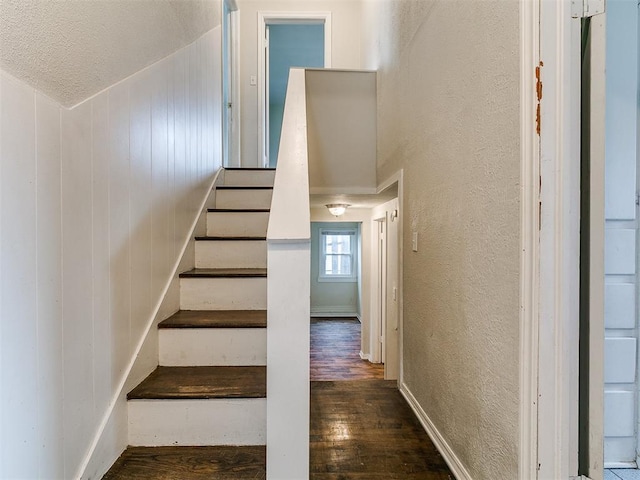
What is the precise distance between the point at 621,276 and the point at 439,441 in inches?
41.9

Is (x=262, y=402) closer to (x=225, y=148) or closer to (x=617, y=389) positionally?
(x=617, y=389)

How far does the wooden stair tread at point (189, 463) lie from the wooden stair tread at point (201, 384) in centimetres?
19

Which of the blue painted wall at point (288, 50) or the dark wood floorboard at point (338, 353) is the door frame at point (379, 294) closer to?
the dark wood floorboard at point (338, 353)

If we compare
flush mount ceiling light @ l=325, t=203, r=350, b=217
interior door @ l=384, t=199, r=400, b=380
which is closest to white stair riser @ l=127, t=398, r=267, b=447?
interior door @ l=384, t=199, r=400, b=380

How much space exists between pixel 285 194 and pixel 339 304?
6.48 m

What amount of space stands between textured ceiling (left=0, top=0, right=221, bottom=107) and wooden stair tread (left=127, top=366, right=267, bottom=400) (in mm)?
1048

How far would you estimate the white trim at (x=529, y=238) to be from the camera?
882 mm

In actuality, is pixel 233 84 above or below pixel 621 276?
above

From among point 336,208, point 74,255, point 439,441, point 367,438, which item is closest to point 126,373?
point 74,255

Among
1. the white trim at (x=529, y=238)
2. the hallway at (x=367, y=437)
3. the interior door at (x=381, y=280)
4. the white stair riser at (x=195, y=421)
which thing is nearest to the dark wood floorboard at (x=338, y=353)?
the interior door at (x=381, y=280)

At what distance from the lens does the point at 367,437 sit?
1.51 metres

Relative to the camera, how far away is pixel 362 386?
2062 millimetres

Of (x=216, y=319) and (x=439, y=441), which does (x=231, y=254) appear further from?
(x=439, y=441)

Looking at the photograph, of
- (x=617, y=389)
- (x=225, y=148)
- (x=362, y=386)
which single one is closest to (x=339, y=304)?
(x=225, y=148)
